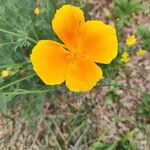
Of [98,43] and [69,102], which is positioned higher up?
[98,43]

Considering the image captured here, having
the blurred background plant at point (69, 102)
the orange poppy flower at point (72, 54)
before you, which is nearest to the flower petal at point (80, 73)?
the orange poppy flower at point (72, 54)

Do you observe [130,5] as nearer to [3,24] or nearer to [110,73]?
[110,73]

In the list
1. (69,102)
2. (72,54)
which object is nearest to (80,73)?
(72,54)

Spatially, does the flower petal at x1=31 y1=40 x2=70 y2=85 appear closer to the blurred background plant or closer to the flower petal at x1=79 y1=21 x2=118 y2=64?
the flower petal at x1=79 y1=21 x2=118 y2=64

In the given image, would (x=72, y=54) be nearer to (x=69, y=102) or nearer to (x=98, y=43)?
(x=98, y=43)

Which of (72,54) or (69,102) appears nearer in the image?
(72,54)

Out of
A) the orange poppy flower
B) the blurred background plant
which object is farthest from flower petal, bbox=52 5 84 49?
the blurred background plant

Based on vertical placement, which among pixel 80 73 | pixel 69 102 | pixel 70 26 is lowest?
pixel 69 102

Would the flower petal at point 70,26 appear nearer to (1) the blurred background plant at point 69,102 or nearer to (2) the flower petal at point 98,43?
(2) the flower petal at point 98,43
